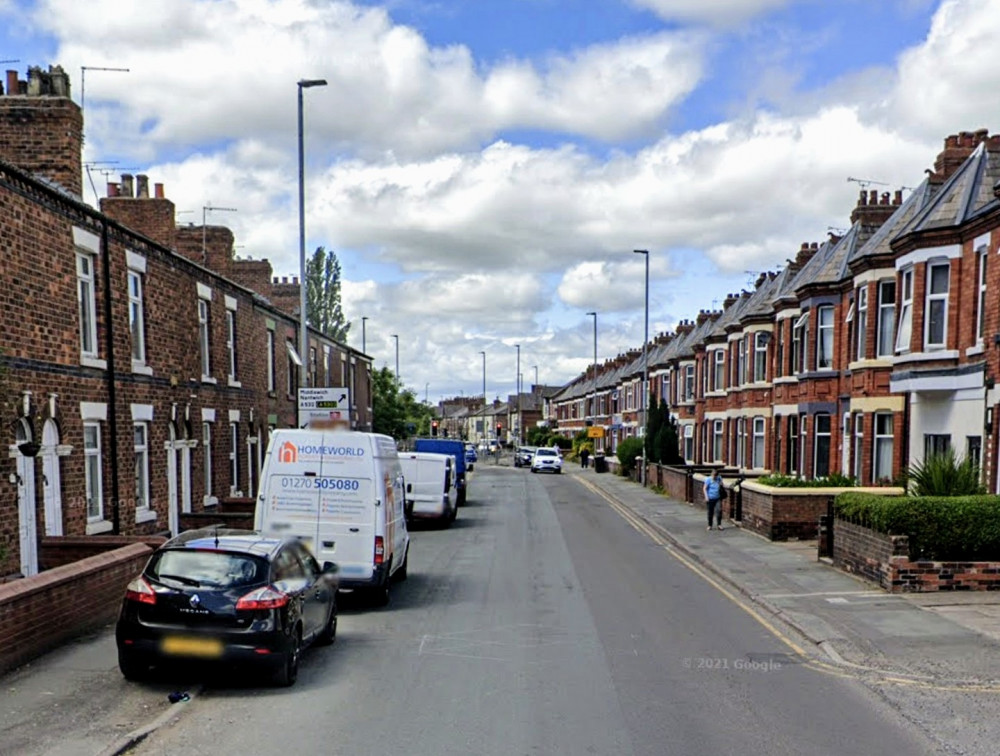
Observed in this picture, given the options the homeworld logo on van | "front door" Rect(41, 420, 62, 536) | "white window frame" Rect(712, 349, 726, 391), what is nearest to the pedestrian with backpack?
the homeworld logo on van

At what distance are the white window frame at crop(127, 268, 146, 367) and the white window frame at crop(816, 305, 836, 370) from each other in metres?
18.4

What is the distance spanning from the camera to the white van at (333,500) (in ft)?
38.9

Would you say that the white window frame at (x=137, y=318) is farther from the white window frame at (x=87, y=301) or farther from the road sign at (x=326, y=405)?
the road sign at (x=326, y=405)

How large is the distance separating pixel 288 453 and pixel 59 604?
3.71 meters

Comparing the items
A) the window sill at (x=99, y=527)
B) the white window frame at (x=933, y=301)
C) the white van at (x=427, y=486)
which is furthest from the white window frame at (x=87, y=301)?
the white window frame at (x=933, y=301)

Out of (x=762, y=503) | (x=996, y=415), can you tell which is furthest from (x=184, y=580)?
(x=762, y=503)

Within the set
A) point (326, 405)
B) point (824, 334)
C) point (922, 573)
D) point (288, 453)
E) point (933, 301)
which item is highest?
point (933, 301)

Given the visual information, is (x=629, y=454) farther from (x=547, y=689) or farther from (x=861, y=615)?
(x=547, y=689)

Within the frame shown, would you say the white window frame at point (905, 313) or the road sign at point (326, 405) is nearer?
Result: the white window frame at point (905, 313)

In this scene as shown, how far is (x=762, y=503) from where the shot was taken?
20.9 meters

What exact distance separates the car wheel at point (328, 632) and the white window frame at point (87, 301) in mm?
7292

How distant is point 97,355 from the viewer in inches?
579

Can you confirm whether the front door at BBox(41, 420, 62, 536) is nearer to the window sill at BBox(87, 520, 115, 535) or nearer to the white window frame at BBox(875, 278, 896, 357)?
the window sill at BBox(87, 520, 115, 535)

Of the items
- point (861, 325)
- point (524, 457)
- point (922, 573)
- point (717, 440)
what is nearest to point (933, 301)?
point (861, 325)
